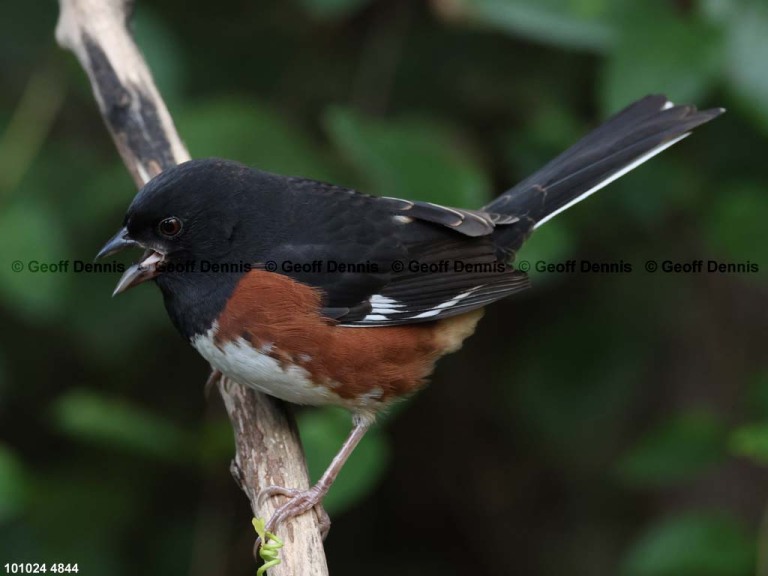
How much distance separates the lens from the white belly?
2.36 metres

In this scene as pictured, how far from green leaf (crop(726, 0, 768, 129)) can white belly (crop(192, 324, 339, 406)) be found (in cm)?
151

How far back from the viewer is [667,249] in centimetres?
365

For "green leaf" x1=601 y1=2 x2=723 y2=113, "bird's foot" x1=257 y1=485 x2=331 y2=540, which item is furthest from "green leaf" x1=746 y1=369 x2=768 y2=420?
"bird's foot" x1=257 y1=485 x2=331 y2=540

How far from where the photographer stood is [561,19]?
9.52ft

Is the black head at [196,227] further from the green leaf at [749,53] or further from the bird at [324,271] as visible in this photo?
the green leaf at [749,53]

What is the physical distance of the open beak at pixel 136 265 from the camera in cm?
244

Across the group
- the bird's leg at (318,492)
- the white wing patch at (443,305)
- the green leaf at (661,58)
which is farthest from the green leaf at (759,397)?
the bird's leg at (318,492)

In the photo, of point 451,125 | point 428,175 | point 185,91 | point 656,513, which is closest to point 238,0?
point 185,91

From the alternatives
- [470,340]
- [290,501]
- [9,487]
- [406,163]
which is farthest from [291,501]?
[470,340]

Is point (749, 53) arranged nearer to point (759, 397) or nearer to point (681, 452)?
point (759, 397)

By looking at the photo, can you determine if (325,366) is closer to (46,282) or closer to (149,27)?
(46,282)

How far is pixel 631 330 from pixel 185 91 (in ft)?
6.38

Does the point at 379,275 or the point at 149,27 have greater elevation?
the point at 149,27

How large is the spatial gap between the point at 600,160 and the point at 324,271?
38.5 inches
